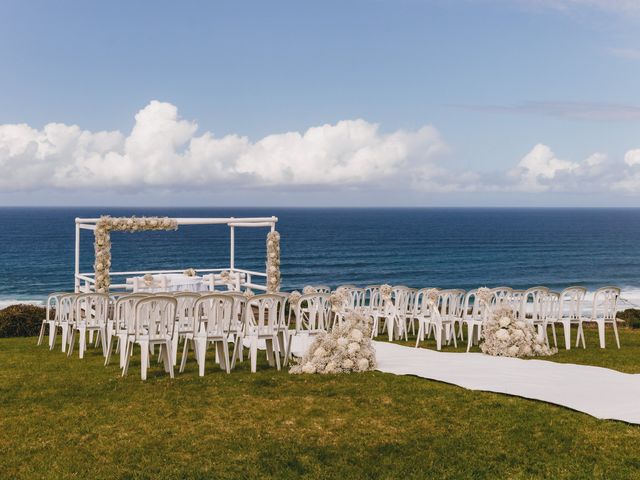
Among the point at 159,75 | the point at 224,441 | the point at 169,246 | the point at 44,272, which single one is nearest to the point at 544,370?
the point at 224,441

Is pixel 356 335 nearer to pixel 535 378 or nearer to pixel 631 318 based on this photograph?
pixel 535 378

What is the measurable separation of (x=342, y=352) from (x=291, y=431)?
2651mm

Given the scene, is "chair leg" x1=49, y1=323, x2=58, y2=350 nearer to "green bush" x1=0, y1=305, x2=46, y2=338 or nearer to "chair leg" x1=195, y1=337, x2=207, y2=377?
"green bush" x1=0, y1=305, x2=46, y2=338

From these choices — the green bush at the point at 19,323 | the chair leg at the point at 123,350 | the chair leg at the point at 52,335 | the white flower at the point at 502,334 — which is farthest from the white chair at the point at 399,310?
the green bush at the point at 19,323

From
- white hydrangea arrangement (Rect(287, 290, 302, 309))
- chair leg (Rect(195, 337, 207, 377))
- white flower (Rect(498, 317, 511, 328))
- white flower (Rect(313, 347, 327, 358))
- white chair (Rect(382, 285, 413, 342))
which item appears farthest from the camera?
white chair (Rect(382, 285, 413, 342))

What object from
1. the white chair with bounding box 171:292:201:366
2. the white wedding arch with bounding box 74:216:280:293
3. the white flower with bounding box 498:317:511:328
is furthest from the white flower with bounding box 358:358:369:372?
the white wedding arch with bounding box 74:216:280:293

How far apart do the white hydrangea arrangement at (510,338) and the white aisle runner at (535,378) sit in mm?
251

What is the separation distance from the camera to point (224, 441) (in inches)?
237

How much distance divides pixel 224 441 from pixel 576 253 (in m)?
64.0

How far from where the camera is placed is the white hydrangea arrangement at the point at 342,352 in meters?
8.84

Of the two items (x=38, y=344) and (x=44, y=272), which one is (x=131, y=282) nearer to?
(x=38, y=344)

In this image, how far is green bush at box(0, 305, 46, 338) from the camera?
13.8 m

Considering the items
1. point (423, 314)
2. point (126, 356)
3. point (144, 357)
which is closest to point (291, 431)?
point (144, 357)

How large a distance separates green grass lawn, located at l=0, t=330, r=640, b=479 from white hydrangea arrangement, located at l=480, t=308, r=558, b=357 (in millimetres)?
2351
